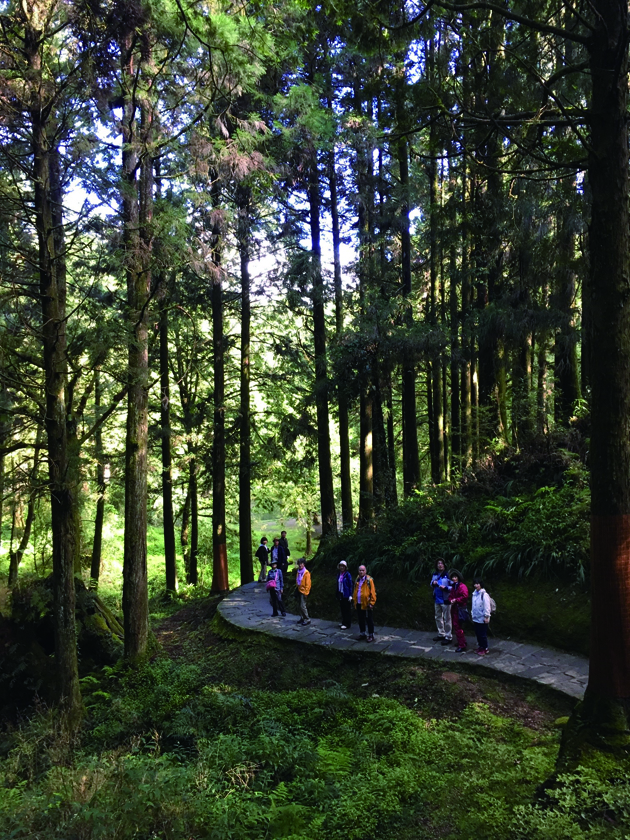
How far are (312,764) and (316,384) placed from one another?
35.8 feet

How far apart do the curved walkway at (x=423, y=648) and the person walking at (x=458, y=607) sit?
7.2 inches

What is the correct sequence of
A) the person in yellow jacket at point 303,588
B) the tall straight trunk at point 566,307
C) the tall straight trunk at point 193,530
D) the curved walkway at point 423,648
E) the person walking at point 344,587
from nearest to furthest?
the curved walkway at point 423,648 < the tall straight trunk at point 566,307 < the person walking at point 344,587 < the person in yellow jacket at point 303,588 < the tall straight trunk at point 193,530

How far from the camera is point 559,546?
9.05m

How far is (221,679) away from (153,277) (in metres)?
8.69

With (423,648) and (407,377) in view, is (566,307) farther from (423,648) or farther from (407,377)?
(423,648)

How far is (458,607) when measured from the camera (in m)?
8.73

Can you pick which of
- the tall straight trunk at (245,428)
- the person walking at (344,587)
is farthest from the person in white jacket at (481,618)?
the tall straight trunk at (245,428)

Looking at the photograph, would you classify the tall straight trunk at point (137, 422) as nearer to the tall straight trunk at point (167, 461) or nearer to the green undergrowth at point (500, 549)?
the green undergrowth at point (500, 549)

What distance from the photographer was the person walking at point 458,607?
28.2 feet

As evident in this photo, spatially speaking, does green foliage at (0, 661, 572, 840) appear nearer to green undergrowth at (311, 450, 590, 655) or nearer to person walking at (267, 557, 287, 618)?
green undergrowth at (311, 450, 590, 655)

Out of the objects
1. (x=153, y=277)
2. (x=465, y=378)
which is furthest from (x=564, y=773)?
(x=465, y=378)

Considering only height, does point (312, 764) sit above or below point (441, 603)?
below

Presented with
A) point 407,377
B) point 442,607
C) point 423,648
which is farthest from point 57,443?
point 407,377

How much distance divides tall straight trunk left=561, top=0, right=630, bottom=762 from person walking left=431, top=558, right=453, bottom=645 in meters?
4.31
